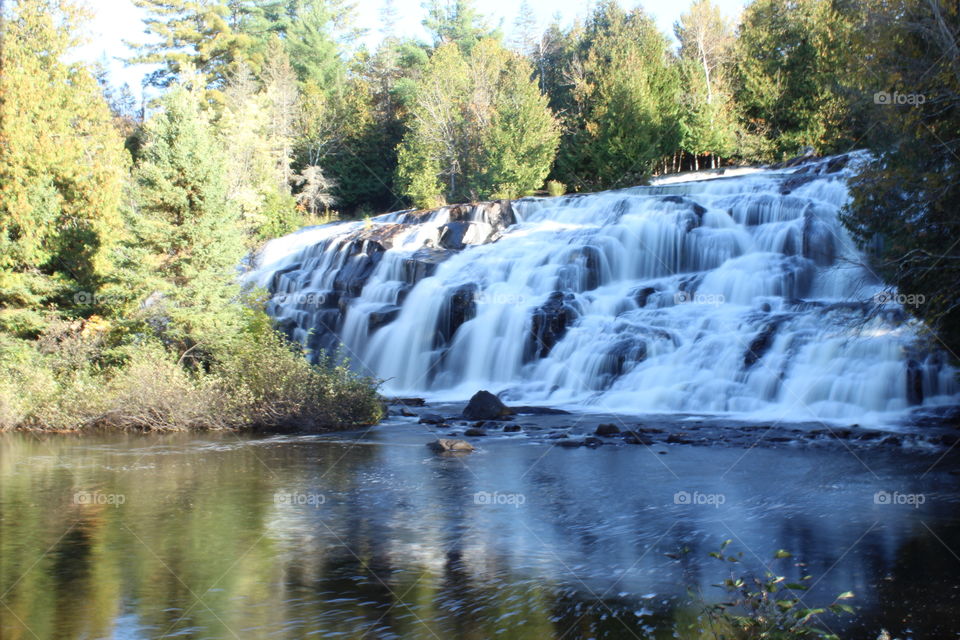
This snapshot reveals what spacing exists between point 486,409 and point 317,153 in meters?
41.6

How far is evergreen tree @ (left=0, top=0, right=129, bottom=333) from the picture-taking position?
23.8 metres

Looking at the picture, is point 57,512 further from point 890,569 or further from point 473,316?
point 473,316

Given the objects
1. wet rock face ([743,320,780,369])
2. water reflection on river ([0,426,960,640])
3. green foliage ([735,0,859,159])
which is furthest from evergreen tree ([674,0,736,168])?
water reflection on river ([0,426,960,640])

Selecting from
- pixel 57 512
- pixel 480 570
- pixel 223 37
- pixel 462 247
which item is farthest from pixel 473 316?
pixel 223 37

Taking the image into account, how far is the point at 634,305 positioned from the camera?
2569cm

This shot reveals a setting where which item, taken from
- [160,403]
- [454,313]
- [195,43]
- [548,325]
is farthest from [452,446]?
[195,43]

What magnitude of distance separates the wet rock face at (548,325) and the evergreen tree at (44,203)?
12.1 m

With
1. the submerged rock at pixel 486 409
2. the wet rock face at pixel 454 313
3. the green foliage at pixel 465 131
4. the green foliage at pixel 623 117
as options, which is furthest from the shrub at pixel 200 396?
the green foliage at pixel 623 117

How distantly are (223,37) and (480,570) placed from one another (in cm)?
7070

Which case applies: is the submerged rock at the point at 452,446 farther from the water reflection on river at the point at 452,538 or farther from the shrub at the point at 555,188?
the shrub at the point at 555,188

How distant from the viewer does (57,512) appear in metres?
12.0

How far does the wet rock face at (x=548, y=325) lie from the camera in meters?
25.2

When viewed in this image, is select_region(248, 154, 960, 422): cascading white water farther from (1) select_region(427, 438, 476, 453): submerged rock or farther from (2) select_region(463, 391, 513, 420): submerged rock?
(1) select_region(427, 438, 476, 453): submerged rock

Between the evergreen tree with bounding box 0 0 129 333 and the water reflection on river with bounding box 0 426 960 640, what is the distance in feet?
30.8
